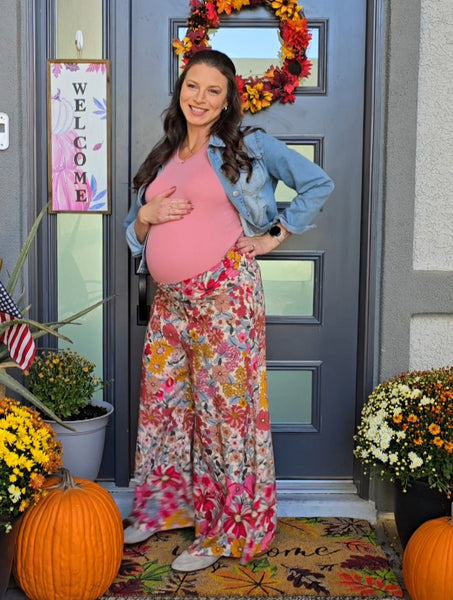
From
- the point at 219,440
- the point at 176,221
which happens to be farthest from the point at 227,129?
the point at 219,440

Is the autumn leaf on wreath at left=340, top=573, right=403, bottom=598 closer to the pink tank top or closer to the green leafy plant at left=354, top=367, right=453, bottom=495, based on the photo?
the green leafy plant at left=354, top=367, right=453, bottom=495

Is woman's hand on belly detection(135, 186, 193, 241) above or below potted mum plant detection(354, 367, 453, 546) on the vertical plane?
above

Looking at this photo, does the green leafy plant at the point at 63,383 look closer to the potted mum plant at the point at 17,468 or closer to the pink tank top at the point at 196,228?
the potted mum plant at the point at 17,468

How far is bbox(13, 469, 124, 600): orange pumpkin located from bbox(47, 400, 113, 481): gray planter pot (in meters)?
0.43

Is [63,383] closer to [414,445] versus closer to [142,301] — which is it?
[142,301]

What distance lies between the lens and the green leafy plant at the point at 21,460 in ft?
6.80

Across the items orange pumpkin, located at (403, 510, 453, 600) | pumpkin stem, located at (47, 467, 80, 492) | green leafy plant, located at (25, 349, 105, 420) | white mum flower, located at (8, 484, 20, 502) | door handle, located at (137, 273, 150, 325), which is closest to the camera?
white mum flower, located at (8, 484, 20, 502)

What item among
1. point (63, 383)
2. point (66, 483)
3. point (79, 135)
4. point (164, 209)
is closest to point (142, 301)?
point (63, 383)

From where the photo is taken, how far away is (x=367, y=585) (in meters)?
2.40

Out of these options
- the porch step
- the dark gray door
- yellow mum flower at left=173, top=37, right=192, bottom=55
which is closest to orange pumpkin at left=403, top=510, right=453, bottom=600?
the porch step

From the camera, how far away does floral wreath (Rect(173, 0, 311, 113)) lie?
2857mm

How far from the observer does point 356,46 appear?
295 centimetres

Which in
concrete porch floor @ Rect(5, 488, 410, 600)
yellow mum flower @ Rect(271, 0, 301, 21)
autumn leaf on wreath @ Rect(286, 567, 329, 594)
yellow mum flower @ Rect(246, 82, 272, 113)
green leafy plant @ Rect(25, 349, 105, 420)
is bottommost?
autumn leaf on wreath @ Rect(286, 567, 329, 594)

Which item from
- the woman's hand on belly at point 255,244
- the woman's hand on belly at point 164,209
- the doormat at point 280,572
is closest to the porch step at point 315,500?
the doormat at point 280,572
